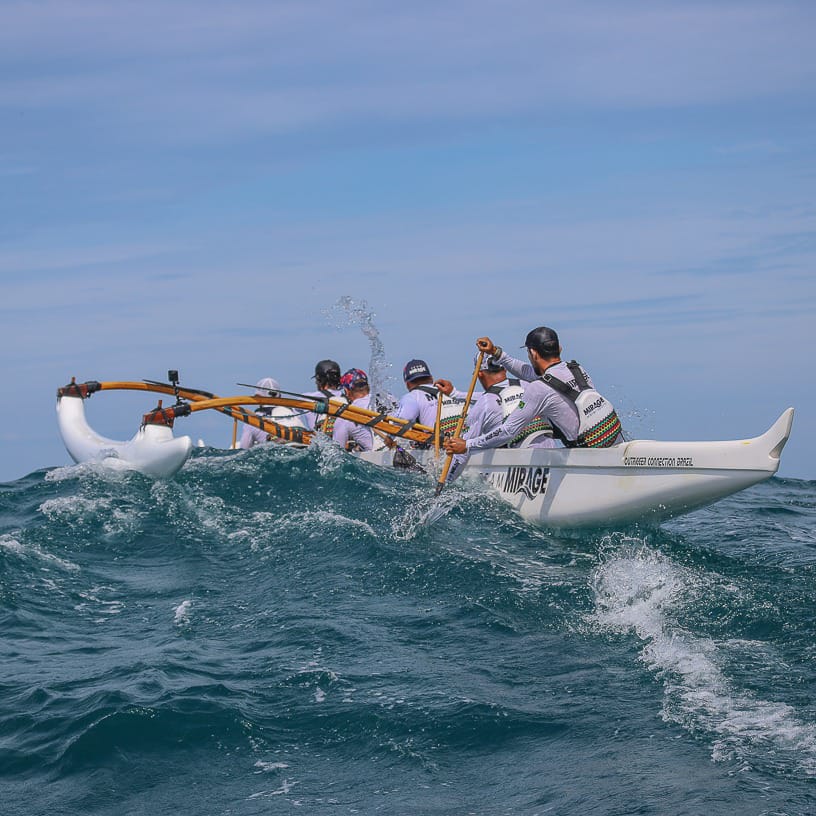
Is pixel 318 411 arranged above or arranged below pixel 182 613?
above

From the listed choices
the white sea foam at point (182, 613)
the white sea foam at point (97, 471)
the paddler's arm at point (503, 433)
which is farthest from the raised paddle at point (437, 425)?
the white sea foam at point (182, 613)

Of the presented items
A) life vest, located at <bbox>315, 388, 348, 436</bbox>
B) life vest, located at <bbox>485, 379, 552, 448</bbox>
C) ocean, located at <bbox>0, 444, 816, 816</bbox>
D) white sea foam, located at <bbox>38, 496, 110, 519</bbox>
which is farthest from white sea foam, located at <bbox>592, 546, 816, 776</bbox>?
life vest, located at <bbox>315, 388, 348, 436</bbox>

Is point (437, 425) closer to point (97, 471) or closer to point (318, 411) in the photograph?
point (318, 411)

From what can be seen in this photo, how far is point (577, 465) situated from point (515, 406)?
2.12m

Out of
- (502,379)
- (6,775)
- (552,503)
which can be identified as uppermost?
(502,379)

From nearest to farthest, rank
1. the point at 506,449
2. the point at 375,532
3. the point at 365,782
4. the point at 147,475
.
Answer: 1. the point at 365,782
2. the point at 375,532
3. the point at 506,449
4. the point at 147,475

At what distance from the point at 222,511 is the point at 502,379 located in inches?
146

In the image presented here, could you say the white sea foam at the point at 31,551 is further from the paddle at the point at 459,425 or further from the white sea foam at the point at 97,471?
the paddle at the point at 459,425

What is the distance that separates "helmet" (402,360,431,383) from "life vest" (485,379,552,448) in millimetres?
1904

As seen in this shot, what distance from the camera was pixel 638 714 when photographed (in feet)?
17.3

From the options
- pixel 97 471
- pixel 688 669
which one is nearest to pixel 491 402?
pixel 97 471

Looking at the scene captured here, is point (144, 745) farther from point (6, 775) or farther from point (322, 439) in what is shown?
point (322, 439)

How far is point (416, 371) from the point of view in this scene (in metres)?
14.0

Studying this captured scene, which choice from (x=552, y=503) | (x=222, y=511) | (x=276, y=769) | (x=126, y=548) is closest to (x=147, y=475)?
(x=222, y=511)
